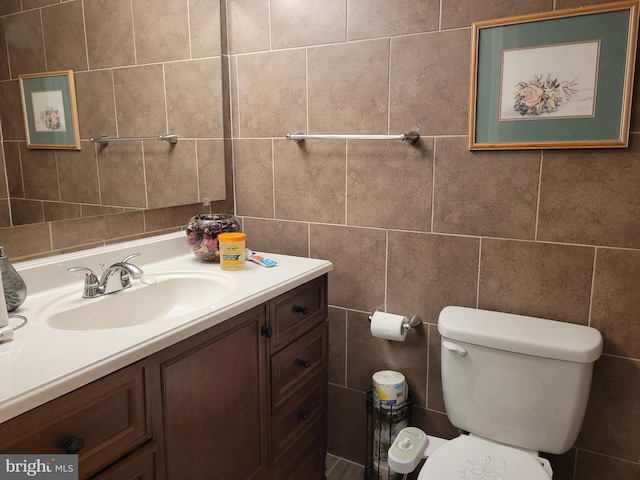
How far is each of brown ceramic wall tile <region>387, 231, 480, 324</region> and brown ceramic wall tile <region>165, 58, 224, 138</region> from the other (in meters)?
0.85

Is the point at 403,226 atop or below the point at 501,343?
atop

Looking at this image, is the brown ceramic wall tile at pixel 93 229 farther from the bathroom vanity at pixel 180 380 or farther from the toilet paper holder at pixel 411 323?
the toilet paper holder at pixel 411 323

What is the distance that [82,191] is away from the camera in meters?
1.54

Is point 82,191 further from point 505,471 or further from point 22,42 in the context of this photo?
point 505,471

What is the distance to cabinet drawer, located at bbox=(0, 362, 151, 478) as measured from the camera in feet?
2.80

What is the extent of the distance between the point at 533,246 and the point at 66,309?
136 centimetres

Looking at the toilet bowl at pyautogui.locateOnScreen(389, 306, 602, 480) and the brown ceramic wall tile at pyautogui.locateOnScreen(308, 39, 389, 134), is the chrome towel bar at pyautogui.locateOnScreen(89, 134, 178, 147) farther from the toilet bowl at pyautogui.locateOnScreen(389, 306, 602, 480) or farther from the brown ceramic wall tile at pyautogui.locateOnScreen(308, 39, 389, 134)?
the toilet bowl at pyautogui.locateOnScreen(389, 306, 602, 480)

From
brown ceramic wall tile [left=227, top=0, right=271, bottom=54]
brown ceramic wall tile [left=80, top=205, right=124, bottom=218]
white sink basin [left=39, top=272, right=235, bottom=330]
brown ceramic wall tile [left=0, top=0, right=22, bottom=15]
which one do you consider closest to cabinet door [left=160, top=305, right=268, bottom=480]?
white sink basin [left=39, top=272, right=235, bottom=330]

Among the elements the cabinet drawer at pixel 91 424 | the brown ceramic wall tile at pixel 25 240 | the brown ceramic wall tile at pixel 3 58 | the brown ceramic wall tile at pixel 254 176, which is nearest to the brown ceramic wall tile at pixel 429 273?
the brown ceramic wall tile at pixel 254 176

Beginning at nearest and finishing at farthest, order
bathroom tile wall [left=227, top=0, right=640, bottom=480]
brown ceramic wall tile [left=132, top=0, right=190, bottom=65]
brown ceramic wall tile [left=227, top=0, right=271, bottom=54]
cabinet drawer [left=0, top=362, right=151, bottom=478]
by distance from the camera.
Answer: cabinet drawer [left=0, top=362, right=151, bottom=478] → bathroom tile wall [left=227, top=0, right=640, bottom=480] → brown ceramic wall tile [left=132, top=0, right=190, bottom=65] → brown ceramic wall tile [left=227, top=0, right=271, bottom=54]

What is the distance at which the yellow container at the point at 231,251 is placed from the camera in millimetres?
1639

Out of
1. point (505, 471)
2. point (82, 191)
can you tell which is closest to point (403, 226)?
point (505, 471)

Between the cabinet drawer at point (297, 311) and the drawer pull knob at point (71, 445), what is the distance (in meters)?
0.63

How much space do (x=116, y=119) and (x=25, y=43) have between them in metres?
0.34
